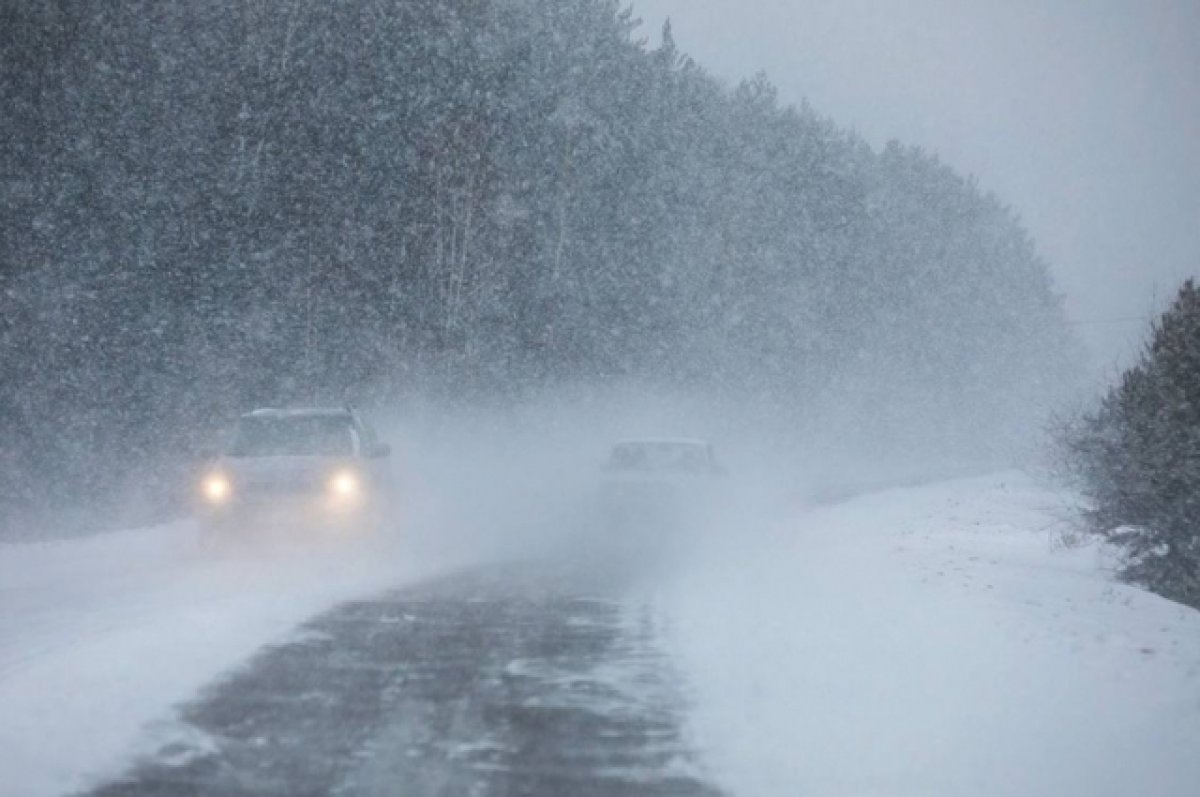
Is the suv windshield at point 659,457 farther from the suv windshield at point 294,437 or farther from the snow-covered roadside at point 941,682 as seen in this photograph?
the snow-covered roadside at point 941,682

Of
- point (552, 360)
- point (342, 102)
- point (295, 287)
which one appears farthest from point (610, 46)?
point (295, 287)

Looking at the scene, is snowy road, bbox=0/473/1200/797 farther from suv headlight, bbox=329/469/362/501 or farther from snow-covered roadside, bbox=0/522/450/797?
suv headlight, bbox=329/469/362/501

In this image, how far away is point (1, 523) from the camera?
22.3 m

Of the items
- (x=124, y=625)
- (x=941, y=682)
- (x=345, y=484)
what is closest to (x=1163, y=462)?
(x=941, y=682)

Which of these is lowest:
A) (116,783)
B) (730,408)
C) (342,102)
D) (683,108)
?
(116,783)

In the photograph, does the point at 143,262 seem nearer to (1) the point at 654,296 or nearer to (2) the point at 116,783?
(2) the point at 116,783

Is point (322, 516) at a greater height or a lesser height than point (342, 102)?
lesser

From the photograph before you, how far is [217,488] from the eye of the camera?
16703mm

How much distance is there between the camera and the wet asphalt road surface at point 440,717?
6613 millimetres

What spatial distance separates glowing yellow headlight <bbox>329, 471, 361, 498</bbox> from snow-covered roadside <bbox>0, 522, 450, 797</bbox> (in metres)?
0.66

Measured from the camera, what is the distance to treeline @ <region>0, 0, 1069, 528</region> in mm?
26422

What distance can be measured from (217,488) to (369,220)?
76.1 ft

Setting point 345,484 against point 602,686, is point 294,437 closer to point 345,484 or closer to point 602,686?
point 345,484

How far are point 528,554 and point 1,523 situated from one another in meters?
8.77
